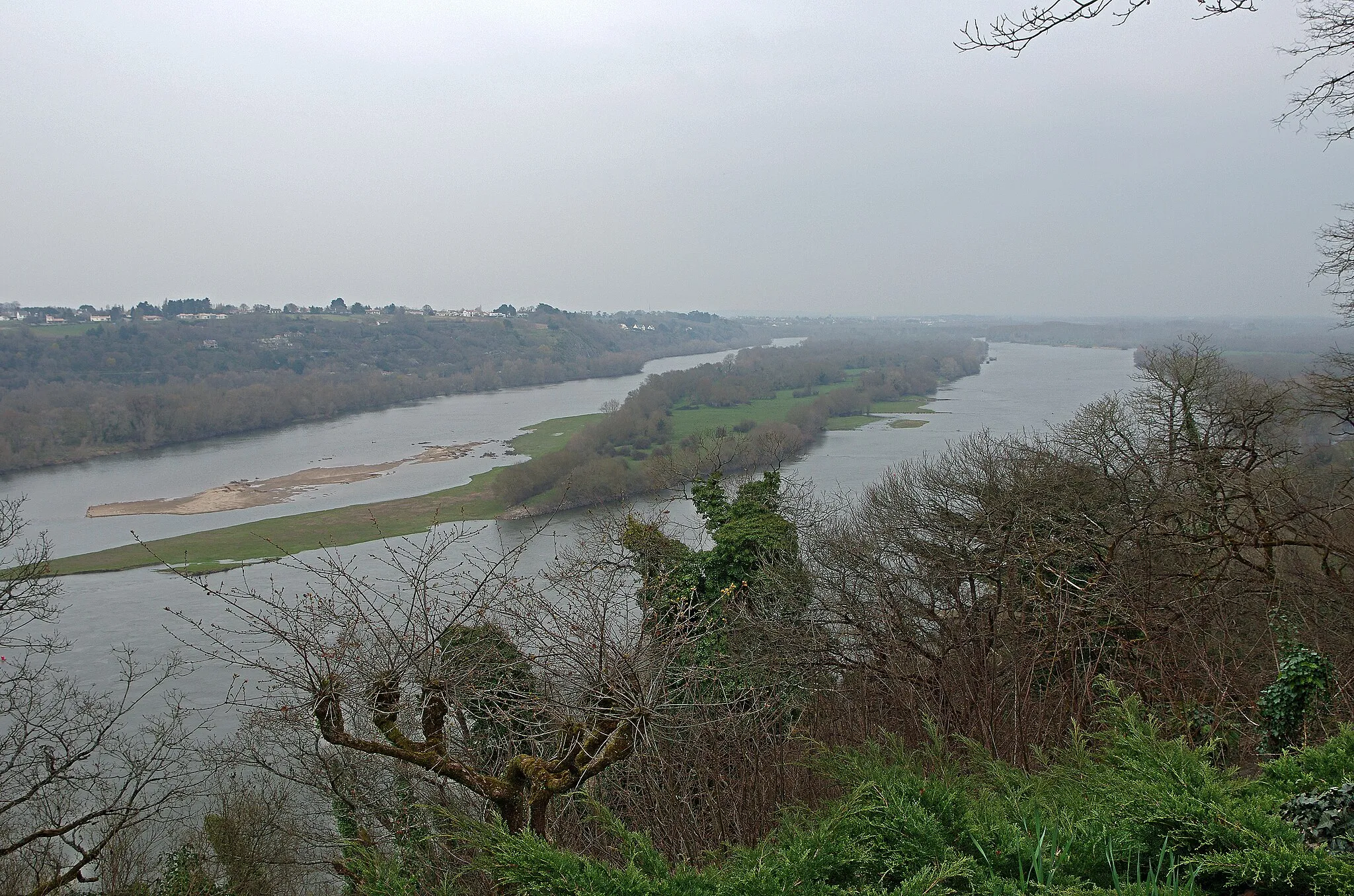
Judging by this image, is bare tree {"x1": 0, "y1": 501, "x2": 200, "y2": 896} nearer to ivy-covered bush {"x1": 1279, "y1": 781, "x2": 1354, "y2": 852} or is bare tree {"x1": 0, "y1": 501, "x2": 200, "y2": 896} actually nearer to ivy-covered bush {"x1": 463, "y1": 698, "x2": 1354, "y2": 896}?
ivy-covered bush {"x1": 463, "y1": 698, "x2": 1354, "y2": 896}

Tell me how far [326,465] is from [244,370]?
35116 millimetres

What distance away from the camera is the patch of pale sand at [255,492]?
31203 mm

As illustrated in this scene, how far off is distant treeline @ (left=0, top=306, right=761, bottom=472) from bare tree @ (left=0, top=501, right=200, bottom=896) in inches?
1114

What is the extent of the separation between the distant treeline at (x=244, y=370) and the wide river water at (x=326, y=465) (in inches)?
85.1

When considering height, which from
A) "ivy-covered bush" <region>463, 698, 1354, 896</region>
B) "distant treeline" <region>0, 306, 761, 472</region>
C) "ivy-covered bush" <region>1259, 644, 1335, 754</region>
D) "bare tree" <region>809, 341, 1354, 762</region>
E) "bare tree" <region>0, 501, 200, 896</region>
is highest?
"distant treeline" <region>0, 306, 761, 472</region>

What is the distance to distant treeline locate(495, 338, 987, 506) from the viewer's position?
25500 mm

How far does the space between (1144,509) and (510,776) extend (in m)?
8.70

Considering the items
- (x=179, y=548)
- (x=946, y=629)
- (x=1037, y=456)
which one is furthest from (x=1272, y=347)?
(x=179, y=548)

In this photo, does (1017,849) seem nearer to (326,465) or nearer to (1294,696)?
(1294,696)

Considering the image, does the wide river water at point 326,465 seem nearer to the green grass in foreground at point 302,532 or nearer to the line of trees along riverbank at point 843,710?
the green grass in foreground at point 302,532

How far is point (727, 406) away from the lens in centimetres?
4641

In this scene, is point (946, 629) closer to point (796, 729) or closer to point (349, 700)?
point (796, 729)

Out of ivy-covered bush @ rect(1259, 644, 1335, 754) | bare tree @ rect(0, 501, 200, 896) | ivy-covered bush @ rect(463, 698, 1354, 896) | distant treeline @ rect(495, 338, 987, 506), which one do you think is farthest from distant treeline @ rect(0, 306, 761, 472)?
ivy-covered bush @ rect(1259, 644, 1335, 754)

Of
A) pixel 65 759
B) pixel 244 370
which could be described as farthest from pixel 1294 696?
pixel 244 370
